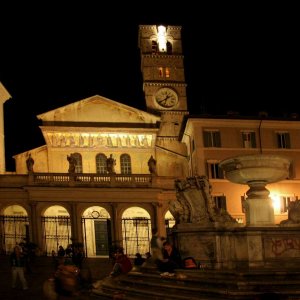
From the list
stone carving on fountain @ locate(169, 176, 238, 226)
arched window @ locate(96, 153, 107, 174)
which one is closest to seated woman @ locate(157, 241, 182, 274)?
stone carving on fountain @ locate(169, 176, 238, 226)

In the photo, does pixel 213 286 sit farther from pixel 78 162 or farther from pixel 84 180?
pixel 78 162

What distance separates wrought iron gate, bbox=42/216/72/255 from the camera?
40.2 metres

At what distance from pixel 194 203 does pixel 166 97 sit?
4415 cm

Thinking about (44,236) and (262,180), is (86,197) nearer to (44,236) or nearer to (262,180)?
(44,236)

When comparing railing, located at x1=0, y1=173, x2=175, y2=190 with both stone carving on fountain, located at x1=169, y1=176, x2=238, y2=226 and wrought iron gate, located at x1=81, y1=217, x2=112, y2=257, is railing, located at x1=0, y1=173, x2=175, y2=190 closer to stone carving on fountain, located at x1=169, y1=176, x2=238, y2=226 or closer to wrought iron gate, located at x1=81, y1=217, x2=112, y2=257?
wrought iron gate, located at x1=81, y1=217, x2=112, y2=257

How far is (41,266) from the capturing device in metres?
29.3

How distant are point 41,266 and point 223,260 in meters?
15.7

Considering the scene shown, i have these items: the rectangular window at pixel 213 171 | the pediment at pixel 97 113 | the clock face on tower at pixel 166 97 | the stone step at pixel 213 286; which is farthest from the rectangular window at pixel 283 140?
the stone step at pixel 213 286

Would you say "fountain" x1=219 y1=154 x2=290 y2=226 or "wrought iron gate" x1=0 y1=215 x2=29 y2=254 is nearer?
"fountain" x1=219 y1=154 x2=290 y2=226

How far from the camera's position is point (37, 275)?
989 inches

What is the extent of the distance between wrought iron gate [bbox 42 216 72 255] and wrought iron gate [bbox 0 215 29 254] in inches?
52.4

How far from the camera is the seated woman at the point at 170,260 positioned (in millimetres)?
15016

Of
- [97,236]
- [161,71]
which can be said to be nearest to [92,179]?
[97,236]

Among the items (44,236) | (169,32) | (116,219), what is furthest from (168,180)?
(169,32)
